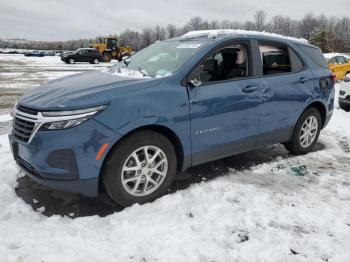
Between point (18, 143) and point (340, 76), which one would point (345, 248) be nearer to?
point (18, 143)

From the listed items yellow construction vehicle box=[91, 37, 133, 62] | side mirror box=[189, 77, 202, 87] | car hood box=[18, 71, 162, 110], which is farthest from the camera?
yellow construction vehicle box=[91, 37, 133, 62]

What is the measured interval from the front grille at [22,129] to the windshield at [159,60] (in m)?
1.24

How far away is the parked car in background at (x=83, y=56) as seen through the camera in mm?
34531

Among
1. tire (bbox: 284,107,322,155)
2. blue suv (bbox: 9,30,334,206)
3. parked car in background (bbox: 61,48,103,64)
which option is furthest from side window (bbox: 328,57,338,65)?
parked car in background (bbox: 61,48,103,64)

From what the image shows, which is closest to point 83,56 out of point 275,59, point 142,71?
point 275,59

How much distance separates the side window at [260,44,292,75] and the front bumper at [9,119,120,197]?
2.41m

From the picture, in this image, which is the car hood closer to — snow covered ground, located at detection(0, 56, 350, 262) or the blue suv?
the blue suv

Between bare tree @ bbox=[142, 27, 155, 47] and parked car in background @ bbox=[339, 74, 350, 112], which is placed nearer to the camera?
parked car in background @ bbox=[339, 74, 350, 112]

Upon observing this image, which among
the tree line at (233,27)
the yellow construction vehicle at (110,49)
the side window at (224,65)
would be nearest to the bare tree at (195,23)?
the tree line at (233,27)

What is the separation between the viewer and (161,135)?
3.59 meters

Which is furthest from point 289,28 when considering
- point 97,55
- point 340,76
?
point 340,76

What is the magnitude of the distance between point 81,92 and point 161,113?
2.63ft

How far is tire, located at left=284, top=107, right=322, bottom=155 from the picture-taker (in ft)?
17.0

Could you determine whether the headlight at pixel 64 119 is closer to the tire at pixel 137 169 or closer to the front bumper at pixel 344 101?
the tire at pixel 137 169
